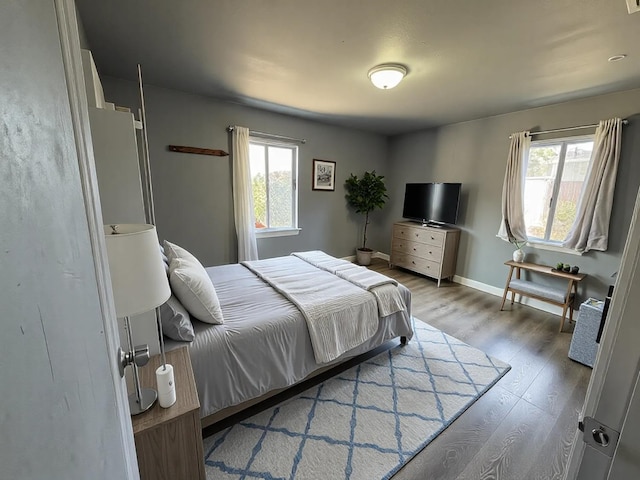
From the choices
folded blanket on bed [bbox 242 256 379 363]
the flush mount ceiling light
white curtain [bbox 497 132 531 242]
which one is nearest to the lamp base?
folded blanket on bed [bbox 242 256 379 363]

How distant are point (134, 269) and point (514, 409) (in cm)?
240

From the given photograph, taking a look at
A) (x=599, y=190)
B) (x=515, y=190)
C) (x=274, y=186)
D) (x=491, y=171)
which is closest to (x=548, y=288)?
(x=599, y=190)

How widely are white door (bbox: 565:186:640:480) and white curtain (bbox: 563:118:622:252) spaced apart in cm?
316

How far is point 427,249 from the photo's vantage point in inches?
162

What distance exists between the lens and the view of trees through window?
12.6ft

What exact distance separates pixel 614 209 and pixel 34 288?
13.7 feet

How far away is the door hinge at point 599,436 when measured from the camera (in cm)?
54

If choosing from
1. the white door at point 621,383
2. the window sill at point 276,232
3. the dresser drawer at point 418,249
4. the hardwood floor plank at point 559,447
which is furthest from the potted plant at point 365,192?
the white door at point 621,383

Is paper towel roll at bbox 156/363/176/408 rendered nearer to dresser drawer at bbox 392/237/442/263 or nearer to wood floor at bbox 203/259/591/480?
wood floor at bbox 203/259/591/480

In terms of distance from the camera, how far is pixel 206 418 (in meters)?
1.46

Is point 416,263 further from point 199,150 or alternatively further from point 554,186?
point 199,150

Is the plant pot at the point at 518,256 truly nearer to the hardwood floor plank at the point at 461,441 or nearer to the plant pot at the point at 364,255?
the hardwood floor plank at the point at 461,441

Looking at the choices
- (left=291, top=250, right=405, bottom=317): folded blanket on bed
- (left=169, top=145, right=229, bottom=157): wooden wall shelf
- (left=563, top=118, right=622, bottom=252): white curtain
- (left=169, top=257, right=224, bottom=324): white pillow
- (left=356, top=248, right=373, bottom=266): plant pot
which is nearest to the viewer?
(left=169, top=257, right=224, bottom=324): white pillow

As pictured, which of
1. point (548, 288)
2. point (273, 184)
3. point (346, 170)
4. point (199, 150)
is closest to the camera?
point (548, 288)
